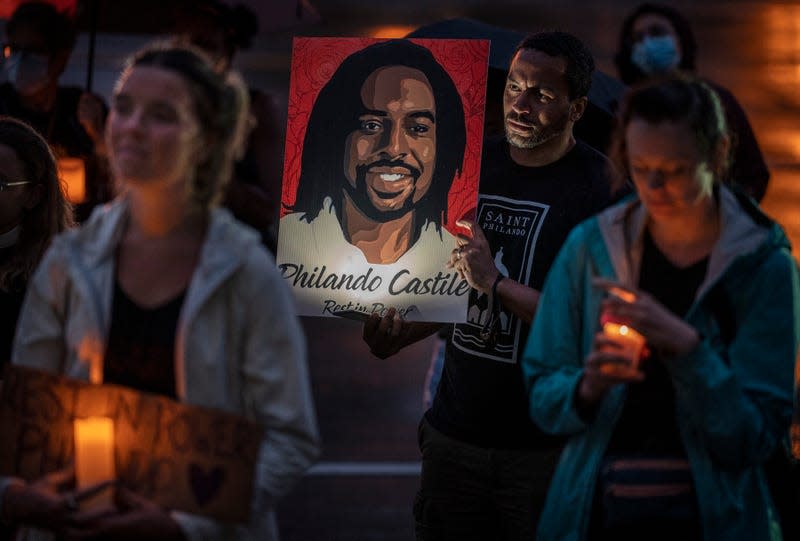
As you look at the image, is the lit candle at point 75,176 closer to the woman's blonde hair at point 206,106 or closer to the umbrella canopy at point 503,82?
the umbrella canopy at point 503,82

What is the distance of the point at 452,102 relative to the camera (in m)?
3.65

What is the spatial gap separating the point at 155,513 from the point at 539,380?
928 mm

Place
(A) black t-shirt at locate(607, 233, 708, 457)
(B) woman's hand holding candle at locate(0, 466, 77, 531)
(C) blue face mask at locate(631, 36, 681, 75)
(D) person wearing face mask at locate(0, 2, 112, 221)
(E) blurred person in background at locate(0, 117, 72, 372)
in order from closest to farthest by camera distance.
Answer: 1. (B) woman's hand holding candle at locate(0, 466, 77, 531)
2. (A) black t-shirt at locate(607, 233, 708, 457)
3. (E) blurred person in background at locate(0, 117, 72, 372)
4. (C) blue face mask at locate(631, 36, 681, 75)
5. (D) person wearing face mask at locate(0, 2, 112, 221)

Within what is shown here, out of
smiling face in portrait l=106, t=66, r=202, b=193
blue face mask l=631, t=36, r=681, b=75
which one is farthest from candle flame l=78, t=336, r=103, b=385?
blue face mask l=631, t=36, r=681, b=75

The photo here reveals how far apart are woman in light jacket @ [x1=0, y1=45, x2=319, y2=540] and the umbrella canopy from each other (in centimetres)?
216

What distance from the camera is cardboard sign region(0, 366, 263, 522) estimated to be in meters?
2.35

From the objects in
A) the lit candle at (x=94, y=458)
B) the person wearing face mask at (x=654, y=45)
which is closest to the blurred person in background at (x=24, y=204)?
the lit candle at (x=94, y=458)

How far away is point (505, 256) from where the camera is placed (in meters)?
3.63

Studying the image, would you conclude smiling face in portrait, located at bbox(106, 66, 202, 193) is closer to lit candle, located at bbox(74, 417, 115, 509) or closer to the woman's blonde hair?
the woman's blonde hair

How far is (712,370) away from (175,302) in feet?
3.50

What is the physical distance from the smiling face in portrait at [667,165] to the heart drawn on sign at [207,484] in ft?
3.43

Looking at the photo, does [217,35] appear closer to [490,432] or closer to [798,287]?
[490,432]

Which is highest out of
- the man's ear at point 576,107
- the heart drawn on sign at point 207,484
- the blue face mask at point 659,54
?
the blue face mask at point 659,54

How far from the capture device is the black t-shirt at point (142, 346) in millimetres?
2436
